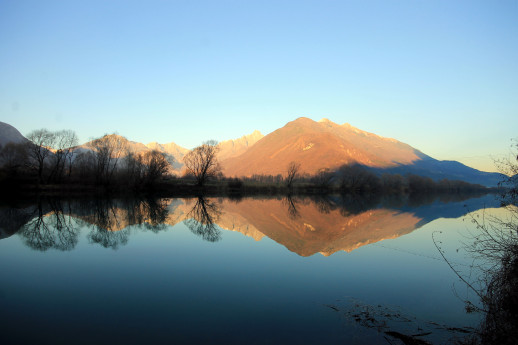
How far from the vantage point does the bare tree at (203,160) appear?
75750 mm

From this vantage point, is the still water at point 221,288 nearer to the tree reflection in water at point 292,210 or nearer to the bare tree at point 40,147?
the tree reflection in water at point 292,210

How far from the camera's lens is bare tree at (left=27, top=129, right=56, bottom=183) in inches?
2165

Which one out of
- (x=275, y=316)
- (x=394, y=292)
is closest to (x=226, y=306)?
(x=275, y=316)

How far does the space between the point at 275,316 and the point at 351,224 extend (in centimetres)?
1980

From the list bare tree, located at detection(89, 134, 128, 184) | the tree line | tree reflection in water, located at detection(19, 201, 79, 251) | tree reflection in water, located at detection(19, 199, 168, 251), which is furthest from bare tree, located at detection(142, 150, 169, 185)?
tree reflection in water, located at detection(19, 201, 79, 251)

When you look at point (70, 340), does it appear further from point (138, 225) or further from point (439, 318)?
point (138, 225)

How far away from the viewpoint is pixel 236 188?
79750 mm

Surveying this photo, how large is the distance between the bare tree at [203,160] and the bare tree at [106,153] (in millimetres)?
17074

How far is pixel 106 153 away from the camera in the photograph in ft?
203

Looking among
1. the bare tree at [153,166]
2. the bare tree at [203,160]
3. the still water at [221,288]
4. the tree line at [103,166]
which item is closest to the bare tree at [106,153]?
the tree line at [103,166]

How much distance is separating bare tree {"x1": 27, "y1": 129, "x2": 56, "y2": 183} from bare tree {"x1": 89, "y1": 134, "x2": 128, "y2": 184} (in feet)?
25.0

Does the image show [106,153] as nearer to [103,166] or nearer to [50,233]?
[103,166]

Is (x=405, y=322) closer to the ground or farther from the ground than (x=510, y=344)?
closer to the ground

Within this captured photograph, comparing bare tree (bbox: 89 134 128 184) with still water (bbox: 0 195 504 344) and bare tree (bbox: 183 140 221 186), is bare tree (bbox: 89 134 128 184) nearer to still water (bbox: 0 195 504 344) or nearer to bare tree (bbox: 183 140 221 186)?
bare tree (bbox: 183 140 221 186)
